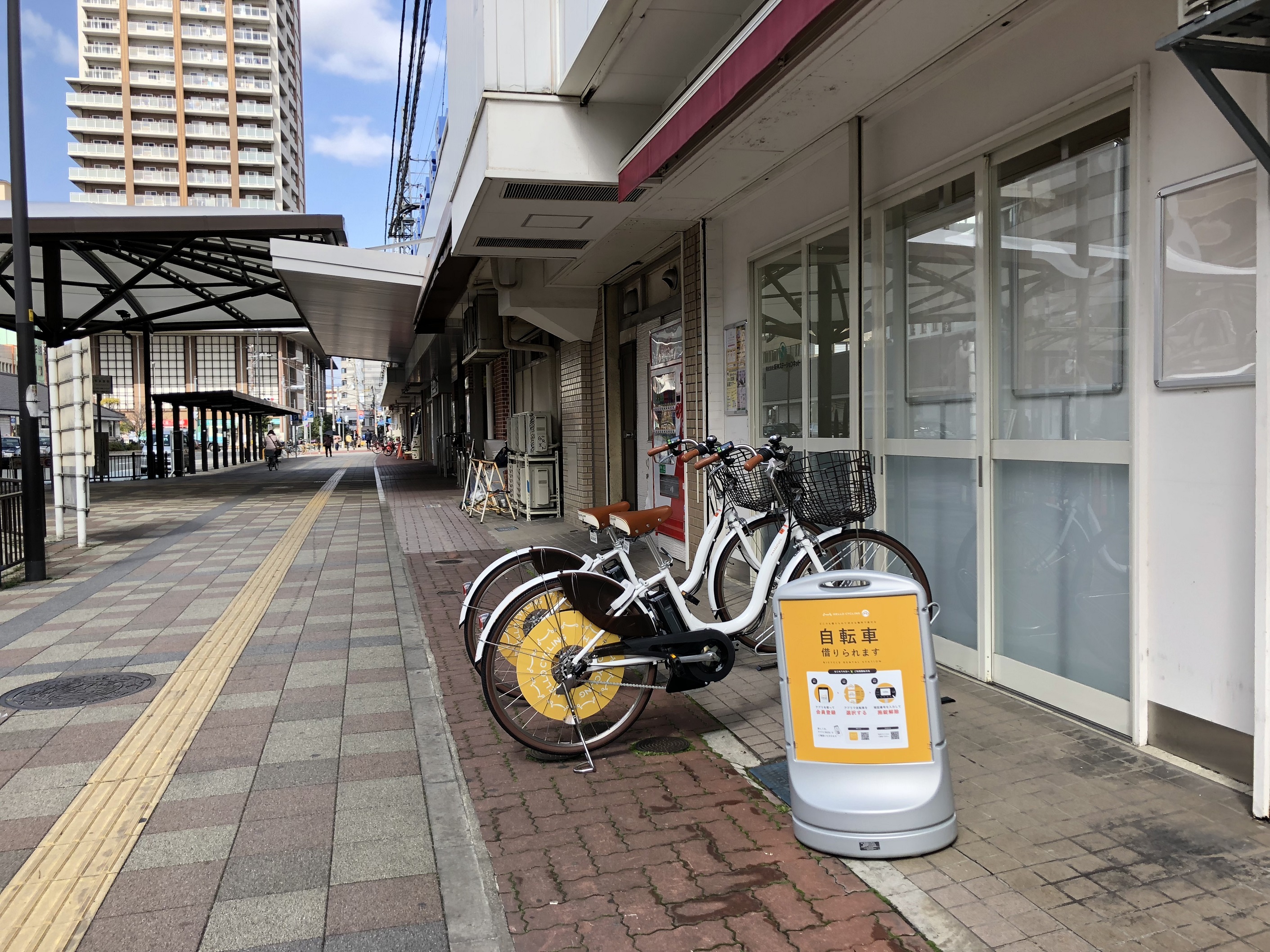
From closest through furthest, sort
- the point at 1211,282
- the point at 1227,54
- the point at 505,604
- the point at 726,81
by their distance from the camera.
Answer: the point at 1227,54
the point at 1211,282
the point at 505,604
the point at 726,81

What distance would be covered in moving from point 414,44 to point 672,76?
14667 millimetres

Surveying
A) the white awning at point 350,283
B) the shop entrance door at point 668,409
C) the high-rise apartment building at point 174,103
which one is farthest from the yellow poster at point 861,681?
the high-rise apartment building at point 174,103

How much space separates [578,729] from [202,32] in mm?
96689

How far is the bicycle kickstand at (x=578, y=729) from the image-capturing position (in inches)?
152

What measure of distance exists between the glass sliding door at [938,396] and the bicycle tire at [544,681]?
1987 mm

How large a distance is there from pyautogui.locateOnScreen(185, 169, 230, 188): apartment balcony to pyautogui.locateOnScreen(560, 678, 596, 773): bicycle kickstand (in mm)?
91343

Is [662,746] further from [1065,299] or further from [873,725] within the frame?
[1065,299]

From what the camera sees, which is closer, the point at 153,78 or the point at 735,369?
the point at 735,369

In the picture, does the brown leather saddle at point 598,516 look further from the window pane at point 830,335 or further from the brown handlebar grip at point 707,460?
the window pane at point 830,335

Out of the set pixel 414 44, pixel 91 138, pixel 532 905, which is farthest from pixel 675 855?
pixel 91 138

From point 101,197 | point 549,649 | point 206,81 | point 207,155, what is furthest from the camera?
point 207,155

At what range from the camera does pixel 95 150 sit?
80.9 meters

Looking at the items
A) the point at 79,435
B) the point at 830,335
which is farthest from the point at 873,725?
the point at 79,435

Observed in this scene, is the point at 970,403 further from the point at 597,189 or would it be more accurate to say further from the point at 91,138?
the point at 91,138
